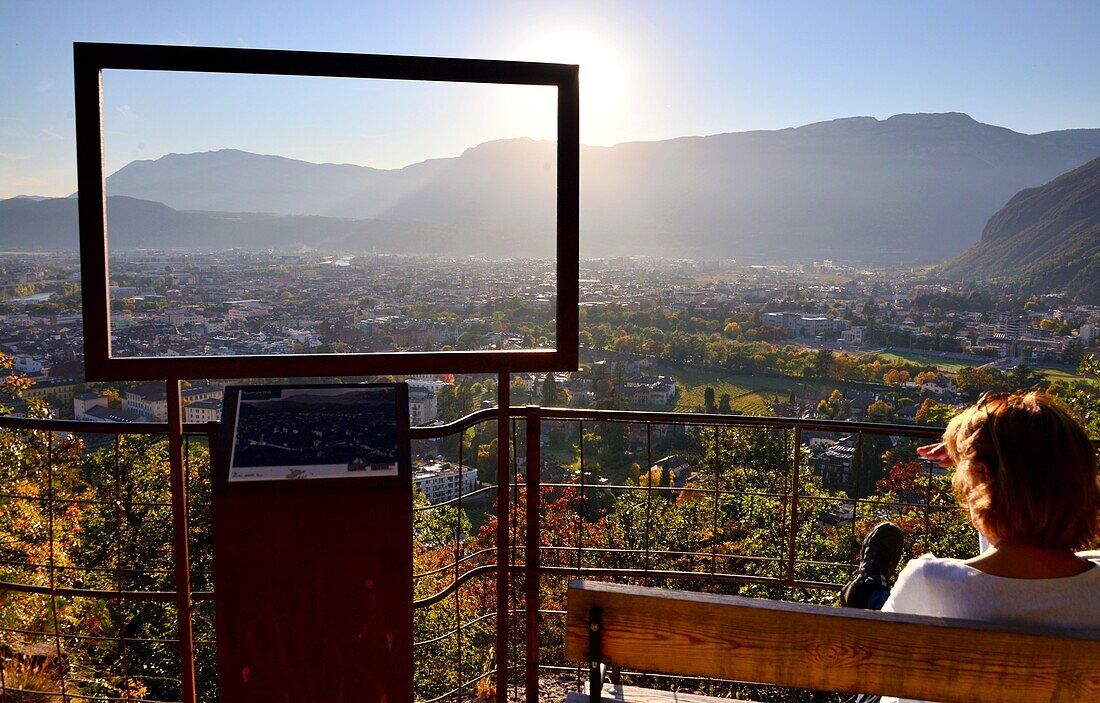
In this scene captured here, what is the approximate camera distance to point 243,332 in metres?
2.43

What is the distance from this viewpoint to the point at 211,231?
102 inches

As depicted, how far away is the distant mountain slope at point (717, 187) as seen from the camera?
258cm

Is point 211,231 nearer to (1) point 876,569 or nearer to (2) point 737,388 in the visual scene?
(1) point 876,569

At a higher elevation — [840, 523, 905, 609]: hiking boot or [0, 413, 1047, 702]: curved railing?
[840, 523, 905, 609]: hiking boot

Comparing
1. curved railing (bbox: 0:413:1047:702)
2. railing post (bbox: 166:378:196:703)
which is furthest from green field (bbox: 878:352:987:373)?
railing post (bbox: 166:378:196:703)

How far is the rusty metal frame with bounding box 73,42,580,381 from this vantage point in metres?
2.22

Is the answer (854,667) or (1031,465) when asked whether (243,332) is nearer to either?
(854,667)

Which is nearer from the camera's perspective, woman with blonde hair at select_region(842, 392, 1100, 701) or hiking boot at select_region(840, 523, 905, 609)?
woman with blonde hair at select_region(842, 392, 1100, 701)

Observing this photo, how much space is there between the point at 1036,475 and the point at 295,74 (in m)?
2.10

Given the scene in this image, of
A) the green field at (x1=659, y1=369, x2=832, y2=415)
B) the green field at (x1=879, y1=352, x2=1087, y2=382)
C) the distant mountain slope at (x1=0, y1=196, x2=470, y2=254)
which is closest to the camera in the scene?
the distant mountain slope at (x1=0, y1=196, x2=470, y2=254)

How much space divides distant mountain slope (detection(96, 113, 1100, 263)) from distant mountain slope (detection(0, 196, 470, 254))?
4cm

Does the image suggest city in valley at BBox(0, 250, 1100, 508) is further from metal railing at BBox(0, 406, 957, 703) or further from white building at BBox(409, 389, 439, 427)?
metal railing at BBox(0, 406, 957, 703)

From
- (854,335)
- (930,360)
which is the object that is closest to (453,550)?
(854,335)

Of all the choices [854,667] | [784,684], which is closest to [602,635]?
[784,684]
